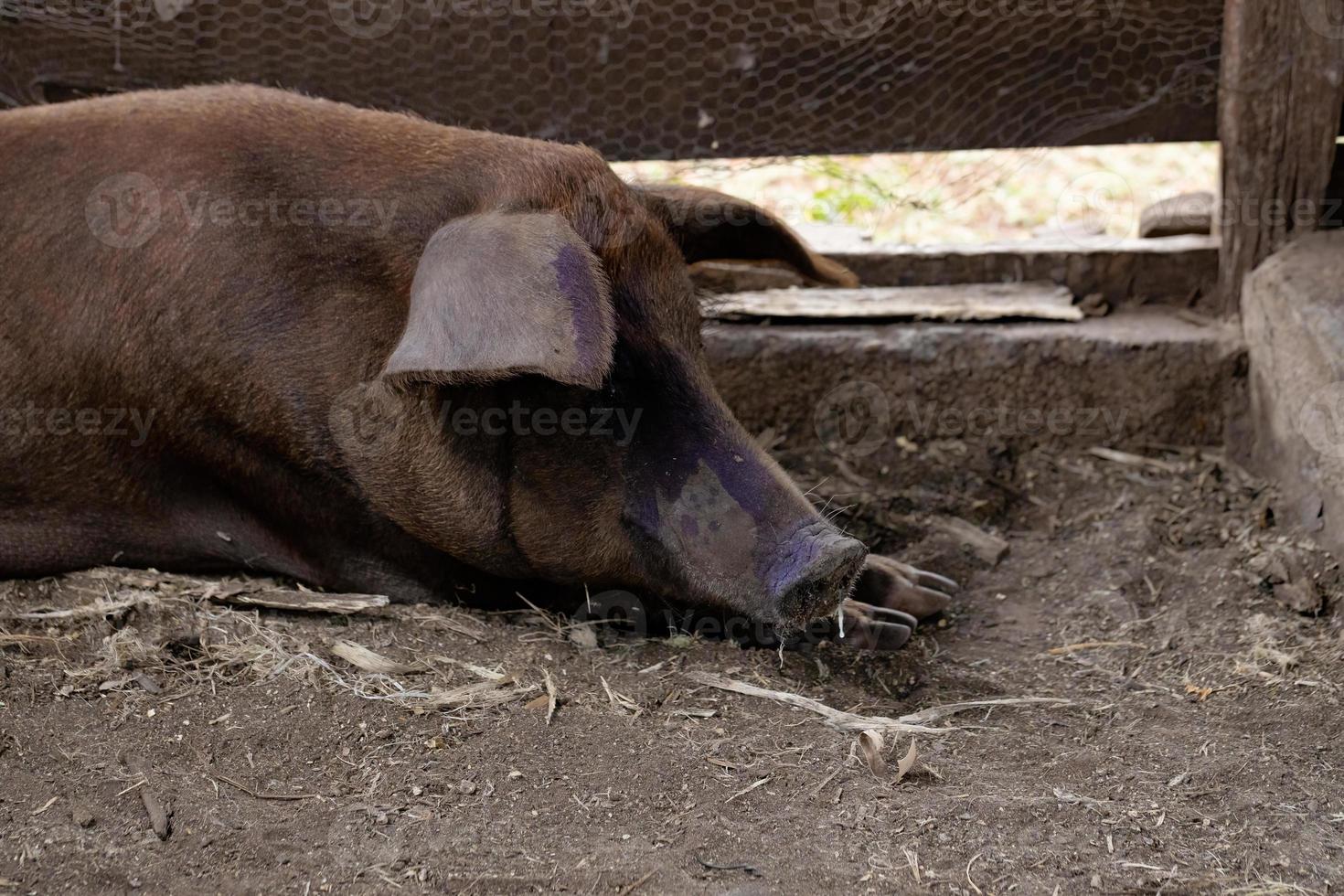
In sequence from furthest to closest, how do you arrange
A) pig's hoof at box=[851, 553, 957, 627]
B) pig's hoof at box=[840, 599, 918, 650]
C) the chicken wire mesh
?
1. the chicken wire mesh
2. pig's hoof at box=[851, 553, 957, 627]
3. pig's hoof at box=[840, 599, 918, 650]

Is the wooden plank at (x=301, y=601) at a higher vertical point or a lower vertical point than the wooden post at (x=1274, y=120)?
lower

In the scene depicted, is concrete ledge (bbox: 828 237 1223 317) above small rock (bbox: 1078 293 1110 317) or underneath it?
above

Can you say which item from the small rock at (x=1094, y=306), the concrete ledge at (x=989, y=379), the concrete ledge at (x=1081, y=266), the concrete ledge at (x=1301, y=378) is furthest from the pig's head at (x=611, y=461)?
the small rock at (x=1094, y=306)

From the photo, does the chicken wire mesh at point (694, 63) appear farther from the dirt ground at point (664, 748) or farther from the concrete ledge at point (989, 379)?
the dirt ground at point (664, 748)

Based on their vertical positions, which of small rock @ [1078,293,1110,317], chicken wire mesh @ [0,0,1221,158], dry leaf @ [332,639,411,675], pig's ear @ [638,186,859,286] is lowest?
dry leaf @ [332,639,411,675]

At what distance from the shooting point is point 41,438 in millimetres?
3201

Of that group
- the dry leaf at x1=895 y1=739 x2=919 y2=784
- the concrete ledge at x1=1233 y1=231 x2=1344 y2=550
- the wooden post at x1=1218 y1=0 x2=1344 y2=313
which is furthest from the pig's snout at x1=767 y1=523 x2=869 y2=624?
the wooden post at x1=1218 y1=0 x2=1344 y2=313

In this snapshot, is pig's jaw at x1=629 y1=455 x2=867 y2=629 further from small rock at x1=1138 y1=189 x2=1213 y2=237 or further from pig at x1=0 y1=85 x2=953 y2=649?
small rock at x1=1138 y1=189 x2=1213 y2=237

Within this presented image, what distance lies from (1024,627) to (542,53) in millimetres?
2312

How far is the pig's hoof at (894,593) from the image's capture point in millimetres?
3420

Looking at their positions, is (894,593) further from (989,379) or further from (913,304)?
(913,304)

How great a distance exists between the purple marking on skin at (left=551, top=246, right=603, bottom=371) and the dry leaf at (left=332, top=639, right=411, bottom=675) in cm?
89

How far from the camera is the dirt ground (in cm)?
219

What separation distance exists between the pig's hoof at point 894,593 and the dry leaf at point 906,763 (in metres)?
0.80
